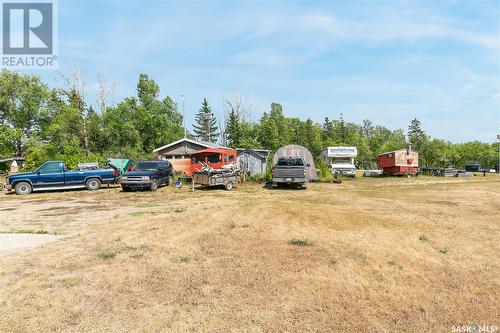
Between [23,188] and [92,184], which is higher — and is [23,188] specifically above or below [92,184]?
below

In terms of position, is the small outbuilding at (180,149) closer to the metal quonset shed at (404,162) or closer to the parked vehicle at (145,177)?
the parked vehicle at (145,177)

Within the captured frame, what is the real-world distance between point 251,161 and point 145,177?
9.98 meters

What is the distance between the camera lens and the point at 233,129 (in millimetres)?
57344

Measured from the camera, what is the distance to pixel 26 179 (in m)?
18.4

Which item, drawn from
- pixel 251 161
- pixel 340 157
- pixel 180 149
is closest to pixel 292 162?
pixel 251 161

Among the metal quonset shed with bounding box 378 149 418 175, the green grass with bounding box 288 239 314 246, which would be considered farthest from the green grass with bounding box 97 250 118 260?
the metal quonset shed with bounding box 378 149 418 175

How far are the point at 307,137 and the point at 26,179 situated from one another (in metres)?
56.7

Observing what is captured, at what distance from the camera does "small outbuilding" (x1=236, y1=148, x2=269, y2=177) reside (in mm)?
25884

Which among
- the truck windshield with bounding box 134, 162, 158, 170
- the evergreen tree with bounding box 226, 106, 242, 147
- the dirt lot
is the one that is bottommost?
the dirt lot

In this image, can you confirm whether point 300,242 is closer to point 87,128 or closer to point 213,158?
point 213,158

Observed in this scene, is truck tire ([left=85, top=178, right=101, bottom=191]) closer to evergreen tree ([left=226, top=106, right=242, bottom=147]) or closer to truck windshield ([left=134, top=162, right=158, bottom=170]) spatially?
truck windshield ([left=134, top=162, right=158, bottom=170])

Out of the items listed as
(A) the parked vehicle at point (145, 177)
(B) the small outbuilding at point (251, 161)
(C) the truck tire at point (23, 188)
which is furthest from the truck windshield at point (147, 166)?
(B) the small outbuilding at point (251, 161)

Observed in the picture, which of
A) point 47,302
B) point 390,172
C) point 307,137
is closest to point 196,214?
point 47,302

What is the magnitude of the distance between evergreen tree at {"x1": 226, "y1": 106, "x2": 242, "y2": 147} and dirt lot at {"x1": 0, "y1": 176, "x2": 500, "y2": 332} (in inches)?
1854
